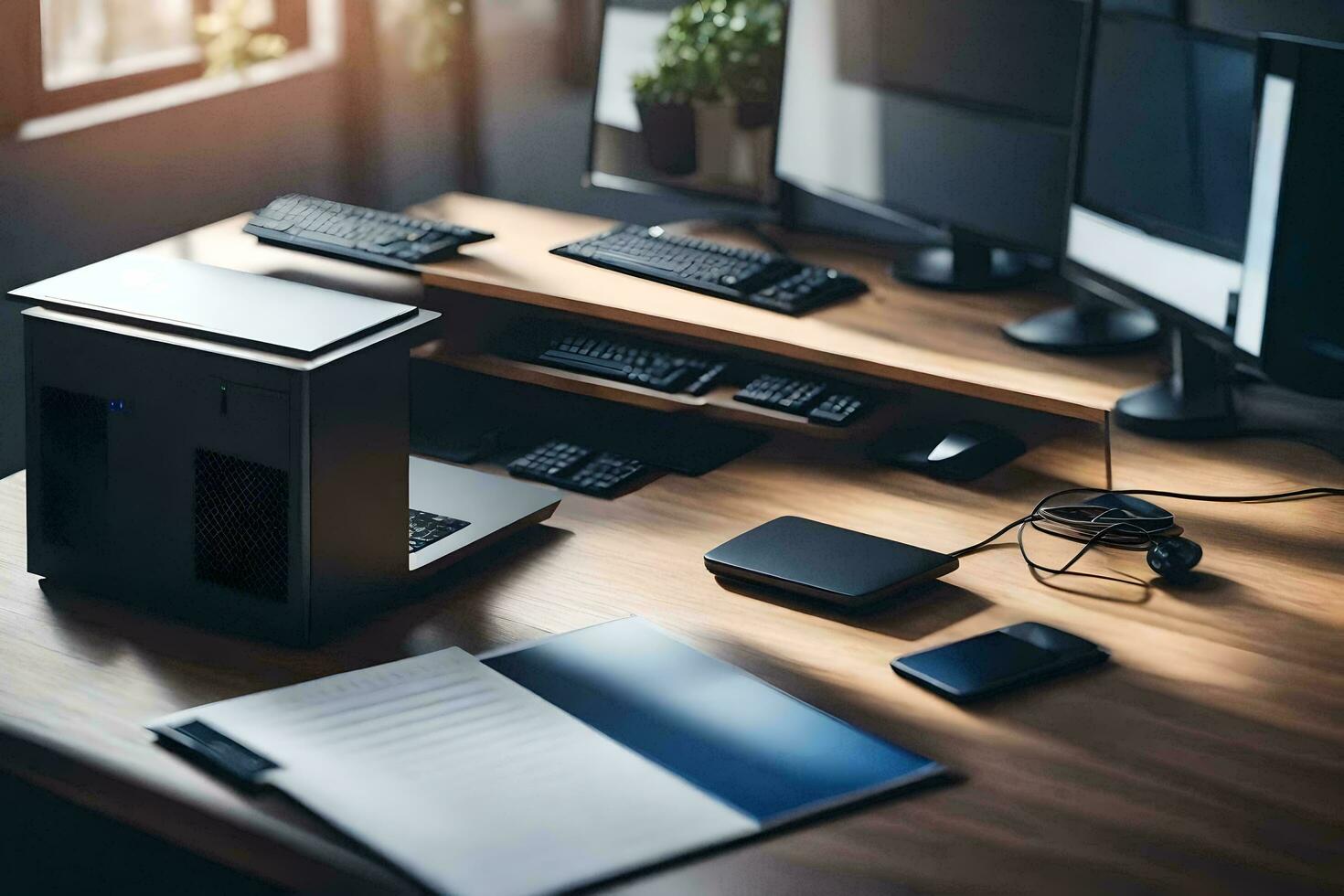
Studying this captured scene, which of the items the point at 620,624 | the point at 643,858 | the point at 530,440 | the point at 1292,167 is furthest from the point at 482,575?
the point at 1292,167

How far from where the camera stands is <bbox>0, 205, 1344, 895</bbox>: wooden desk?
1.08 m

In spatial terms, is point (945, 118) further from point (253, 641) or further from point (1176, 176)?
point (253, 641)

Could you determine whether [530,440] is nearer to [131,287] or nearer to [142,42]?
[131,287]

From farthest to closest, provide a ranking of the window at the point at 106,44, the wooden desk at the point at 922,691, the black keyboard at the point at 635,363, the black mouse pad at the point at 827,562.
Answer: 1. the window at the point at 106,44
2. the black keyboard at the point at 635,363
3. the black mouse pad at the point at 827,562
4. the wooden desk at the point at 922,691

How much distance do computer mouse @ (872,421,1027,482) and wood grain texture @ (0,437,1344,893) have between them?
0.9 inches

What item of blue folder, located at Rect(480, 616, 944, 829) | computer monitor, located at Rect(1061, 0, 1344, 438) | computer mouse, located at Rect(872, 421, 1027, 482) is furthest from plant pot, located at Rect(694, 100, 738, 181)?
blue folder, located at Rect(480, 616, 944, 829)

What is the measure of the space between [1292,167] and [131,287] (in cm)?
112

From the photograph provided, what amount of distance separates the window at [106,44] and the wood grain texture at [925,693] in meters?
1.11

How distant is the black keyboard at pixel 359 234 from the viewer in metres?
2.09

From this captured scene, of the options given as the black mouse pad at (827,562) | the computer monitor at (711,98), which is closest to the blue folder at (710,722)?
the black mouse pad at (827,562)

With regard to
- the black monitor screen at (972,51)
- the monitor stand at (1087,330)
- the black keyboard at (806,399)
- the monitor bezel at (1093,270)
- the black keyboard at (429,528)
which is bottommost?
the black keyboard at (429,528)

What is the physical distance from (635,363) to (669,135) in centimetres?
63

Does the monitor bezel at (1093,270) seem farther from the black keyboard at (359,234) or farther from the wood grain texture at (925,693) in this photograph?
the black keyboard at (359,234)

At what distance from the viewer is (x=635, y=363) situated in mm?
1920
